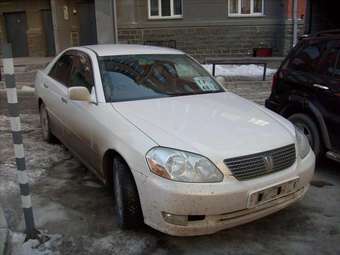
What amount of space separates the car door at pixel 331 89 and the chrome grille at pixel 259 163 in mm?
1391

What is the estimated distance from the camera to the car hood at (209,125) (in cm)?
315

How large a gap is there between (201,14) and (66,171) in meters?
12.7

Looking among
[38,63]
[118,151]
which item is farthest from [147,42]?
[118,151]

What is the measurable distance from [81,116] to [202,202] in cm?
182

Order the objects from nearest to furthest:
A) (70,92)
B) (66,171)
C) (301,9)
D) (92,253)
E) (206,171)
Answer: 1. (206,171)
2. (92,253)
3. (70,92)
4. (66,171)
5. (301,9)

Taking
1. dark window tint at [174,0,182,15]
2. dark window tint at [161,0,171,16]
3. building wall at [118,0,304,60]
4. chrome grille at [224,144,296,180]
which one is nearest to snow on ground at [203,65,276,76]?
building wall at [118,0,304,60]

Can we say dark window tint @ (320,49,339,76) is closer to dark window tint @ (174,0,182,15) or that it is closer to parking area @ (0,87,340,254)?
parking area @ (0,87,340,254)

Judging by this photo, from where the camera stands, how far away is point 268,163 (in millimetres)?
3184

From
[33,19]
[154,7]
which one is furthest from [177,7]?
[33,19]

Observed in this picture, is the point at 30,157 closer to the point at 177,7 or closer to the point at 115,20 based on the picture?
the point at 115,20

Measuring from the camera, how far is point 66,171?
4.97 m

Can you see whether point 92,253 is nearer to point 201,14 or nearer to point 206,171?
point 206,171

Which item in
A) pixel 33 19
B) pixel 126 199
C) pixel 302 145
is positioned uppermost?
pixel 33 19

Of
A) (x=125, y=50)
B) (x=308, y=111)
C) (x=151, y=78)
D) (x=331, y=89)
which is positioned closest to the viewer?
(x=151, y=78)
